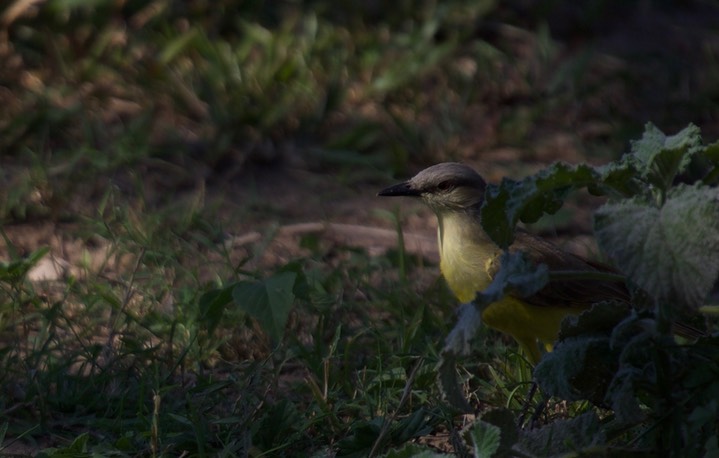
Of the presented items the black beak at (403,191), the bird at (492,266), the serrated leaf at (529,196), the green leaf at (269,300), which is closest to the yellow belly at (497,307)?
the bird at (492,266)

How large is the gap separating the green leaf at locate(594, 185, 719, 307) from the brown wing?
1467 mm

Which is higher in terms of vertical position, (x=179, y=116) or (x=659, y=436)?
(x=659, y=436)

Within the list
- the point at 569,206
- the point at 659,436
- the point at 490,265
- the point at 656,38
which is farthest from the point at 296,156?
the point at 659,436

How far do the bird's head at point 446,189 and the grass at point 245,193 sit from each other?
0.45 meters

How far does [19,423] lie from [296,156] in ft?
9.88

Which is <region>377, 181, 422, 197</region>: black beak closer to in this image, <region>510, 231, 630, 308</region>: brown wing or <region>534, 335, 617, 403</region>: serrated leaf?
<region>510, 231, 630, 308</region>: brown wing

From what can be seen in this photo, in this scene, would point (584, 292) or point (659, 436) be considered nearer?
point (659, 436)

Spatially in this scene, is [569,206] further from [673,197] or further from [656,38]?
[673,197]

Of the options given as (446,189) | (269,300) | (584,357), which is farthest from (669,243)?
(446,189)

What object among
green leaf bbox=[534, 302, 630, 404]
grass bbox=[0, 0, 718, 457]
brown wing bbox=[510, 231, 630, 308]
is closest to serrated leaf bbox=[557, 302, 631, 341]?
green leaf bbox=[534, 302, 630, 404]

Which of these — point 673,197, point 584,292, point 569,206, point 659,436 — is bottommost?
point 569,206

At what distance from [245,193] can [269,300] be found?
2.25 meters

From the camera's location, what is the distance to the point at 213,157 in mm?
6680

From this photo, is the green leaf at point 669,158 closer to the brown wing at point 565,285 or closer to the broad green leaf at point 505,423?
the broad green leaf at point 505,423
